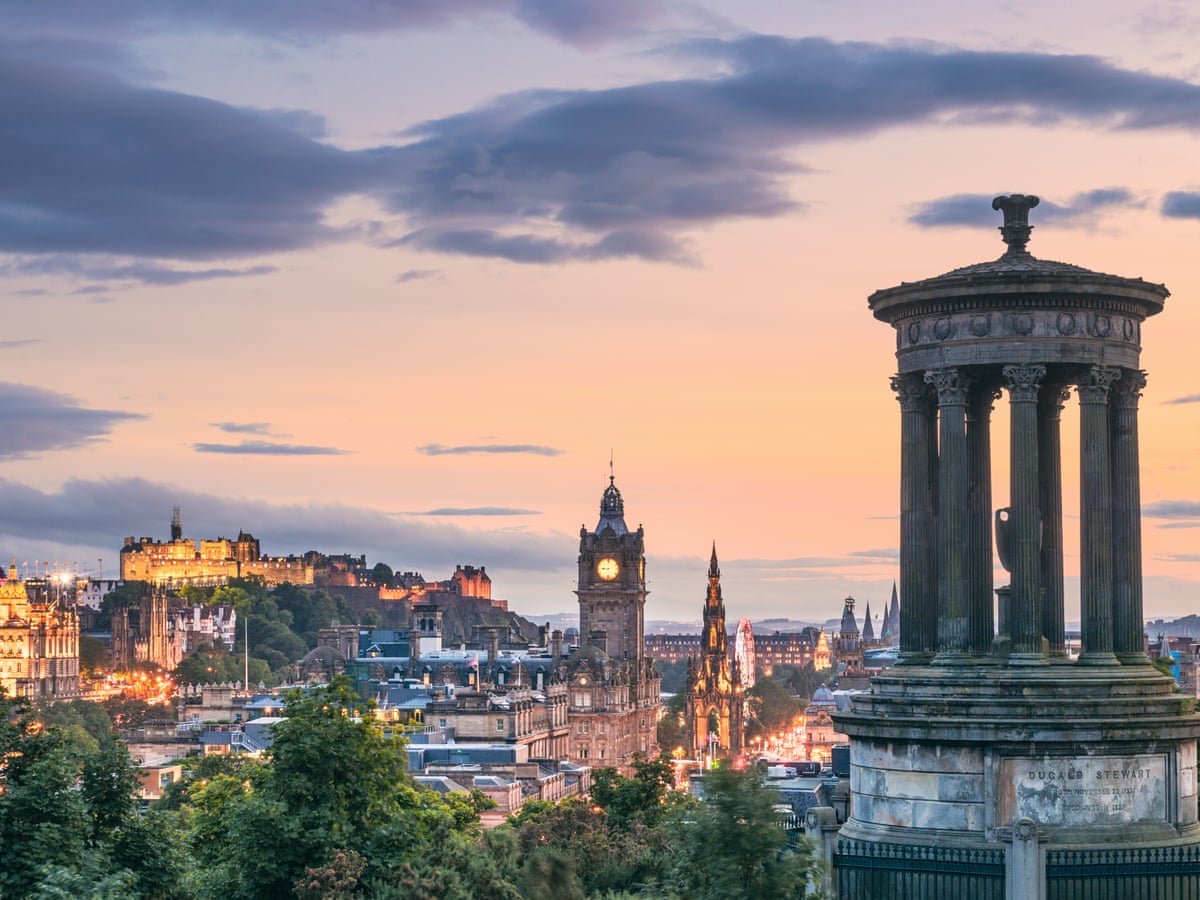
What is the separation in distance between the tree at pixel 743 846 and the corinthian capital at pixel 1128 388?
35.8 feet

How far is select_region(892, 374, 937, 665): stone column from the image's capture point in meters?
43.2

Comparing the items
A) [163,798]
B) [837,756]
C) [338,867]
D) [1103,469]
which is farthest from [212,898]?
[163,798]

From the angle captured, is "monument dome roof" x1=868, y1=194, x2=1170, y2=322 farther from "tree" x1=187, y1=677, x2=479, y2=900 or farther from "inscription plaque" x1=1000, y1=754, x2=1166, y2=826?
"tree" x1=187, y1=677, x2=479, y2=900

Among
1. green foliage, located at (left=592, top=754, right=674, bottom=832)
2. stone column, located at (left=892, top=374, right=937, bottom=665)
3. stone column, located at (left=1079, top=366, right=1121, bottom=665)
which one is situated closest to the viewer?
stone column, located at (left=1079, top=366, right=1121, bottom=665)

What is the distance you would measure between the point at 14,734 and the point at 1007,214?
22745mm

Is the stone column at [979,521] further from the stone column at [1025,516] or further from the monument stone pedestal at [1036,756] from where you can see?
the monument stone pedestal at [1036,756]

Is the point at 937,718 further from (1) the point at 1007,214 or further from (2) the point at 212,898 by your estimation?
(2) the point at 212,898

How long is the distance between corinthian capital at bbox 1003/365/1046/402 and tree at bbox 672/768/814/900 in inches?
367

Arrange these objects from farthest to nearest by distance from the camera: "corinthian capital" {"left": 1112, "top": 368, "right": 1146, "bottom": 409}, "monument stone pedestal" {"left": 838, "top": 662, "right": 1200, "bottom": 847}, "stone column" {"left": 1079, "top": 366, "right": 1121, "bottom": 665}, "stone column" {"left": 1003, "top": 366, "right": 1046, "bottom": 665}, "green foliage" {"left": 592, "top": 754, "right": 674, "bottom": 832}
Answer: "green foliage" {"left": 592, "top": 754, "right": 674, "bottom": 832} → "corinthian capital" {"left": 1112, "top": 368, "right": 1146, "bottom": 409} → "stone column" {"left": 1079, "top": 366, "right": 1121, "bottom": 665} → "stone column" {"left": 1003, "top": 366, "right": 1046, "bottom": 665} → "monument stone pedestal" {"left": 838, "top": 662, "right": 1200, "bottom": 847}

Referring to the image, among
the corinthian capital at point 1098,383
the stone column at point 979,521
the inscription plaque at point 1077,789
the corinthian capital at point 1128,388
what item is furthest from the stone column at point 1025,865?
the corinthian capital at point 1128,388

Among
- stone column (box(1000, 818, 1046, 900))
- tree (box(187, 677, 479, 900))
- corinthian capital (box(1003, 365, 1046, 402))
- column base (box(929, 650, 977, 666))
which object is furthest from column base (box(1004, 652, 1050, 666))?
tree (box(187, 677, 479, 900))

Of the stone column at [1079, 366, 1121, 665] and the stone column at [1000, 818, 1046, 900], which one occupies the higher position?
the stone column at [1079, 366, 1121, 665]

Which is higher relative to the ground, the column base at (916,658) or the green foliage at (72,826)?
the column base at (916,658)

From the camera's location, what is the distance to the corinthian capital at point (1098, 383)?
42.1 meters
